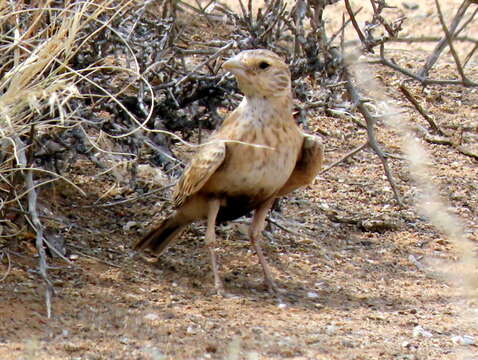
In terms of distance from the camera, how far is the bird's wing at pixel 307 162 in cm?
493

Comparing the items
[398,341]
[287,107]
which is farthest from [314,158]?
[398,341]

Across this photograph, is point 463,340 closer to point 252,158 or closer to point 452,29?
point 252,158

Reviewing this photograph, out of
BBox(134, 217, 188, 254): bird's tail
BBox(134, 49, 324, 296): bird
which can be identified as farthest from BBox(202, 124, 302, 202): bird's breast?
BBox(134, 217, 188, 254): bird's tail

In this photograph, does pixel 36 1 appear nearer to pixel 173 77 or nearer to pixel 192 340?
pixel 173 77

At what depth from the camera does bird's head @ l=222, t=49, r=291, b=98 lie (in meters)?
4.73

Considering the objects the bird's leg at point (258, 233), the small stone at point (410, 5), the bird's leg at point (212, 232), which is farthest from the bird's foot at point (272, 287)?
the small stone at point (410, 5)

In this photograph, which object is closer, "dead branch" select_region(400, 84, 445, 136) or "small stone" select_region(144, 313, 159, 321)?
"small stone" select_region(144, 313, 159, 321)

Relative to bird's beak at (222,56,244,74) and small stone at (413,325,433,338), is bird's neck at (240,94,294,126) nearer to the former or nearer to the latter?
bird's beak at (222,56,244,74)

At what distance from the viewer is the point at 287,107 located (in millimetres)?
4887

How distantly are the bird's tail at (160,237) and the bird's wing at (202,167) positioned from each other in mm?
325

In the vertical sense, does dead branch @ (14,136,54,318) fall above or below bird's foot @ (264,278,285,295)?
above

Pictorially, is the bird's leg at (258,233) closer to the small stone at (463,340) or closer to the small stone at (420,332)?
the small stone at (420,332)

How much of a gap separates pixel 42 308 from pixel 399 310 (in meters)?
1.72

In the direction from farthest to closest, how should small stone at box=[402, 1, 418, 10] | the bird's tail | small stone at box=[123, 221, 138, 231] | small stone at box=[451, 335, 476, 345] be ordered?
small stone at box=[402, 1, 418, 10] → small stone at box=[123, 221, 138, 231] → the bird's tail → small stone at box=[451, 335, 476, 345]
